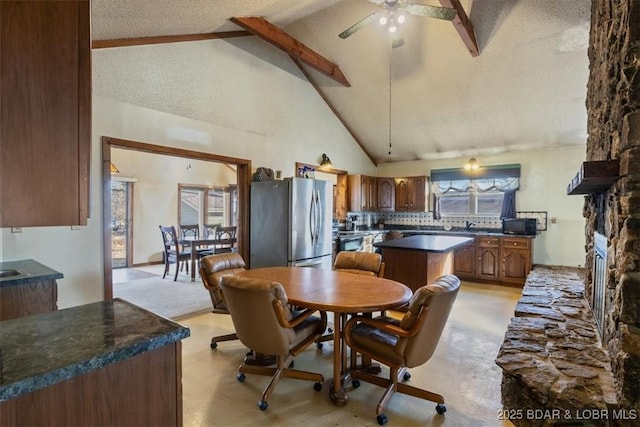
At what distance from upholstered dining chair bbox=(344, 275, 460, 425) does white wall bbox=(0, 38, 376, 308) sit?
8.98 feet

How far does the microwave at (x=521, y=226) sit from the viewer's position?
18.4 feet

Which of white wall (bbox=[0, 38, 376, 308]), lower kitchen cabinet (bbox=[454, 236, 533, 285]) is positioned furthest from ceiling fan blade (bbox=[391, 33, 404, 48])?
lower kitchen cabinet (bbox=[454, 236, 533, 285])

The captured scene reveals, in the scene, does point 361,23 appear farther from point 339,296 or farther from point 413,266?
point 413,266

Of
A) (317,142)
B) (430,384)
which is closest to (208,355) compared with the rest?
(430,384)

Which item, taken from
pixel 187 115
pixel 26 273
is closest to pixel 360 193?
pixel 187 115

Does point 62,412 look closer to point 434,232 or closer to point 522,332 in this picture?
point 522,332

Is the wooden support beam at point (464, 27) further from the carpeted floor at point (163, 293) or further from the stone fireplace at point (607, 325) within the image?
the carpeted floor at point (163, 293)

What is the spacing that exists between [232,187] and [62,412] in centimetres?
835

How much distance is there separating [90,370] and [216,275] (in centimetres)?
218

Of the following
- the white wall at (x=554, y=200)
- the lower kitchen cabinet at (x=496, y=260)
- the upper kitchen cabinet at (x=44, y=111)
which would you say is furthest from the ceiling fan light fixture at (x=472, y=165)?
the upper kitchen cabinet at (x=44, y=111)

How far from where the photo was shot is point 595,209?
2.79 meters

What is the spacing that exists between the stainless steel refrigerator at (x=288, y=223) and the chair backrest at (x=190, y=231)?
3441mm

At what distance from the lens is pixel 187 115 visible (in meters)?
4.06

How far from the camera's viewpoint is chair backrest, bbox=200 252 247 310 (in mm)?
3005
